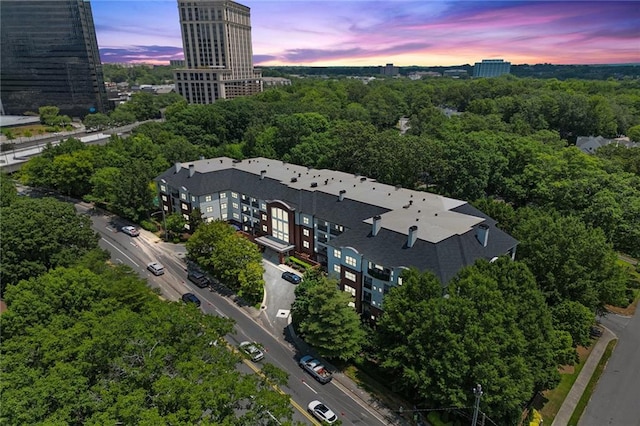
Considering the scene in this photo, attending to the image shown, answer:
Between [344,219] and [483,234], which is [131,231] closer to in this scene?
[344,219]

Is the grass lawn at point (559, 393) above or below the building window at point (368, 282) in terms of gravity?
below

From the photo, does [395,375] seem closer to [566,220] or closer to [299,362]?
[299,362]

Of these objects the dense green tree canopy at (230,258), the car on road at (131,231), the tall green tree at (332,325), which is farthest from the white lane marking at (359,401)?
the car on road at (131,231)

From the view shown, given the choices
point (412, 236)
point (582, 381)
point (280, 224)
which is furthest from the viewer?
point (280, 224)

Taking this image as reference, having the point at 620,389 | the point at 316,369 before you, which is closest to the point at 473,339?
the point at 316,369

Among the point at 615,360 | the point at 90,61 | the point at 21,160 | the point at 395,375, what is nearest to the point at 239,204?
the point at 395,375

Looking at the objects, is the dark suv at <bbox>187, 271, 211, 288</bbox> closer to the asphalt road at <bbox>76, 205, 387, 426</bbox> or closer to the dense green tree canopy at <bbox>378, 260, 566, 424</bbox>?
the asphalt road at <bbox>76, 205, 387, 426</bbox>

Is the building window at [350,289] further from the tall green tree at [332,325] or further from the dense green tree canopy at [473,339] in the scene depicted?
the dense green tree canopy at [473,339]
